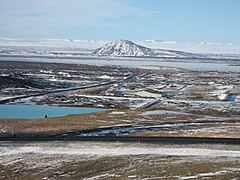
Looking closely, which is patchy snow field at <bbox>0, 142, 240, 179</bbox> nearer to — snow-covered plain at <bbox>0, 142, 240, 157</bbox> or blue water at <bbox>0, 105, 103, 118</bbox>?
snow-covered plain at <bbox>0, 142, 240, 157</bbox>

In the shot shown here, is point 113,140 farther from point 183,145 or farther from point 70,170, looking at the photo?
point 70,170

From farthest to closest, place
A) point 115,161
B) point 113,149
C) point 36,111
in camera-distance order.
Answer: point 36,111
point 113,149
point 115,161

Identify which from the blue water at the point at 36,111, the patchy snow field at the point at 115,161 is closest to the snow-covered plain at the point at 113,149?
the patchy snow field at the point at 115,161

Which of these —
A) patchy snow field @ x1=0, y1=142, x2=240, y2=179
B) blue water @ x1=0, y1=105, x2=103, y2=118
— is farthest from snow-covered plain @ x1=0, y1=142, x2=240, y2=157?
blue water @ x1=0, y1=105, x2=103, y2=118

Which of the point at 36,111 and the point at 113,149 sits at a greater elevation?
the point at 113,149

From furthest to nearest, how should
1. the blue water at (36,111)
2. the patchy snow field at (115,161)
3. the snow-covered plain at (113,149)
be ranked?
the blue water at (36,111) < the snow-covered plain at (113,149) < the patchy snow field at (115,161)

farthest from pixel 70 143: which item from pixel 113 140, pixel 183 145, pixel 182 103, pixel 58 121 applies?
pixel 182 103

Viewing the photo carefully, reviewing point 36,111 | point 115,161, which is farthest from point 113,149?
point 36,111

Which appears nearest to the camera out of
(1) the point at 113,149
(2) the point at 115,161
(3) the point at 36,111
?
(2) the point at 115,161

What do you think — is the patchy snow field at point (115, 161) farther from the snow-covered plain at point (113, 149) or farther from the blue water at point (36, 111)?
the blue water at point (36, 111)

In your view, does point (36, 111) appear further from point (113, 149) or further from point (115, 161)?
point (115, 161)
